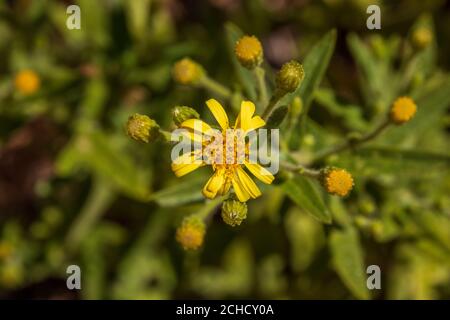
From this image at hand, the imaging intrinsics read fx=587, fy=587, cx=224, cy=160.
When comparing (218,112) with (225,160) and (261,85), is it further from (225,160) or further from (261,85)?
(261,85)

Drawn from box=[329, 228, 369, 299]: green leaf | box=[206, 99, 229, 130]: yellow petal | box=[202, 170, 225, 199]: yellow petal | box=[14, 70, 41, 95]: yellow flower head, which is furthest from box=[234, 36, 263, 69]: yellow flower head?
box=[14, 70, 41, 95]: yellow flower head

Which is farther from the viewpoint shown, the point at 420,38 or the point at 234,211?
the point at 420,38

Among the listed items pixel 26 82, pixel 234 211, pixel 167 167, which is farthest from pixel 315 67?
pixel 26 82

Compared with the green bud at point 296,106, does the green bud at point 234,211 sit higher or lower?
lower

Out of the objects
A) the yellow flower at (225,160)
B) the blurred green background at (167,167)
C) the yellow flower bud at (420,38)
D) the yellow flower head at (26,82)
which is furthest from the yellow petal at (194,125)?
the yellow flower head at (26,82)

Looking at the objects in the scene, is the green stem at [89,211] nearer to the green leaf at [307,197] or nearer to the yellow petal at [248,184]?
the green leaf at [307,197]
